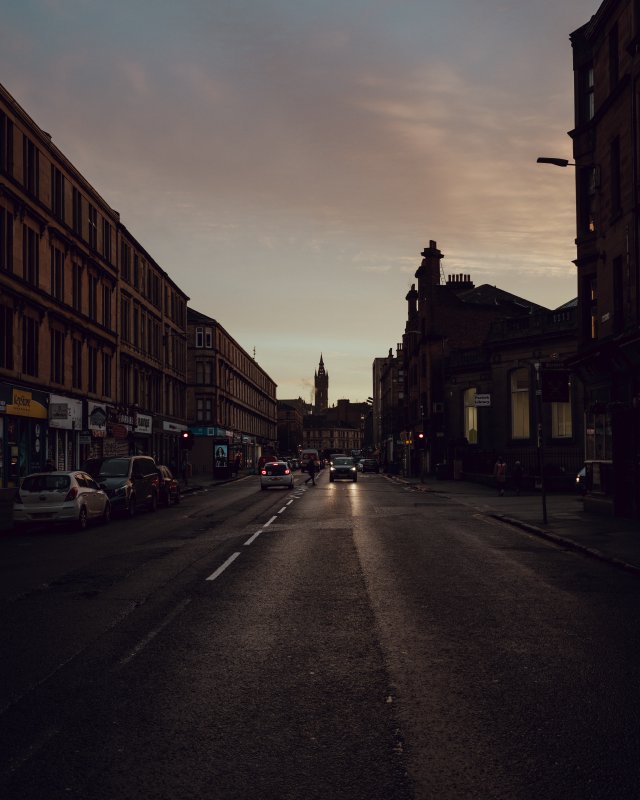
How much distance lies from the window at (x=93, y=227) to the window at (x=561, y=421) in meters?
26.2

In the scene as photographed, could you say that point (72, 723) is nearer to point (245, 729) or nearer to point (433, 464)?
point (245, 729)

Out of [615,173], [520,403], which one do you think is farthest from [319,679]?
[520,403]

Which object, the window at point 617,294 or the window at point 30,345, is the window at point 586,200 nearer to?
the window at point 617,294

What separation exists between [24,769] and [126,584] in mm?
6991

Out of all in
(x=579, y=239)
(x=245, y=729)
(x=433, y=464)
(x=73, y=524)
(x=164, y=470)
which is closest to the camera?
(x=245, y=729)

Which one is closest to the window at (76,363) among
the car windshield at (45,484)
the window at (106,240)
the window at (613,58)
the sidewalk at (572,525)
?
the window at (106,240)

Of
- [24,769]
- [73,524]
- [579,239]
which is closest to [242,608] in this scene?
[24,769]

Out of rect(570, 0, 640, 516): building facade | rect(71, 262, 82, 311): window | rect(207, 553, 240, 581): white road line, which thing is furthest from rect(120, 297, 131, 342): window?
rect(207, 553, 240, 581): white road line

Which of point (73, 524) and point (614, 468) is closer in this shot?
point (73, 524)

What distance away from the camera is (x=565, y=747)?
5098 mm

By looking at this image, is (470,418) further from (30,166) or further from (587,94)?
(30,166)

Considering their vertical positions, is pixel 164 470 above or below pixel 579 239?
below

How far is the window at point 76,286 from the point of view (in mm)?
40250

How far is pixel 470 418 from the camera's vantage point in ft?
183
